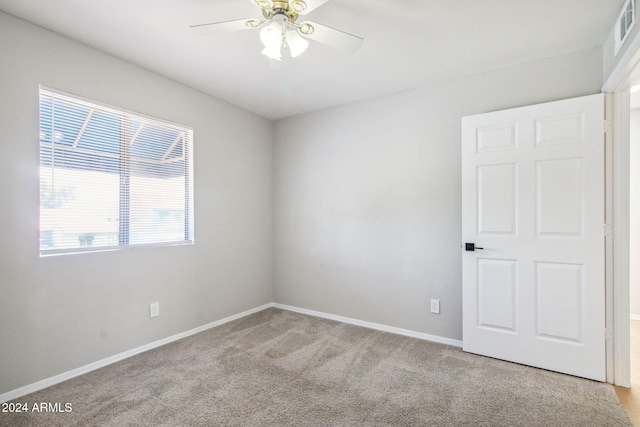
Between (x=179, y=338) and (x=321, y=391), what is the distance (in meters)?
1.68

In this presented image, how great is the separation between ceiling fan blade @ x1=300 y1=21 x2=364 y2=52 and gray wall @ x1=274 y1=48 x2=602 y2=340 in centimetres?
152

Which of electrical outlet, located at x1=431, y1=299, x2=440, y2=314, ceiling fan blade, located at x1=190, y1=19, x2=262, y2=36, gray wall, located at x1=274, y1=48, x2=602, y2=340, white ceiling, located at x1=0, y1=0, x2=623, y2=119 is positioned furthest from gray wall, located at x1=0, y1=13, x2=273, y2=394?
electrical outlet, located at x1=431, y1=299, x2=440, y2=314

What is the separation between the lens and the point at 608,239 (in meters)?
2.32

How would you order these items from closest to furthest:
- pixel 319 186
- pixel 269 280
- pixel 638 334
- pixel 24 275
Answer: pixel 24 275 < pixel 638 334 < pixel 319 186 < pixel 269 280

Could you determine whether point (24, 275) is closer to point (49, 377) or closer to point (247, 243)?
point (49, 377)

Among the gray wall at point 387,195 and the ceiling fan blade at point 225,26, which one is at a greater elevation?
the ceiling fan blade at point 225,26

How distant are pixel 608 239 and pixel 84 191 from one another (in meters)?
4.06

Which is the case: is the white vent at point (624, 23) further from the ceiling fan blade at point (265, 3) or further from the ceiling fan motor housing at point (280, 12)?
the ceiling fan blade at point (265, 3)

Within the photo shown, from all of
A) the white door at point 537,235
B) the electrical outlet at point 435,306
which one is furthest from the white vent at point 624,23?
the electrical outlet at point 435,306

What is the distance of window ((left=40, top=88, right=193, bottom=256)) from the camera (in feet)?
7.59

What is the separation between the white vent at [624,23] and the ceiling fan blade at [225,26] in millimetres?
2183

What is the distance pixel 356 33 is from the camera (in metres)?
2.29

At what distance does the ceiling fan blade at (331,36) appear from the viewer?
5.93 ft

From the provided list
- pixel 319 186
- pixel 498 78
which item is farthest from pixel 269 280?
pixel 498 78
